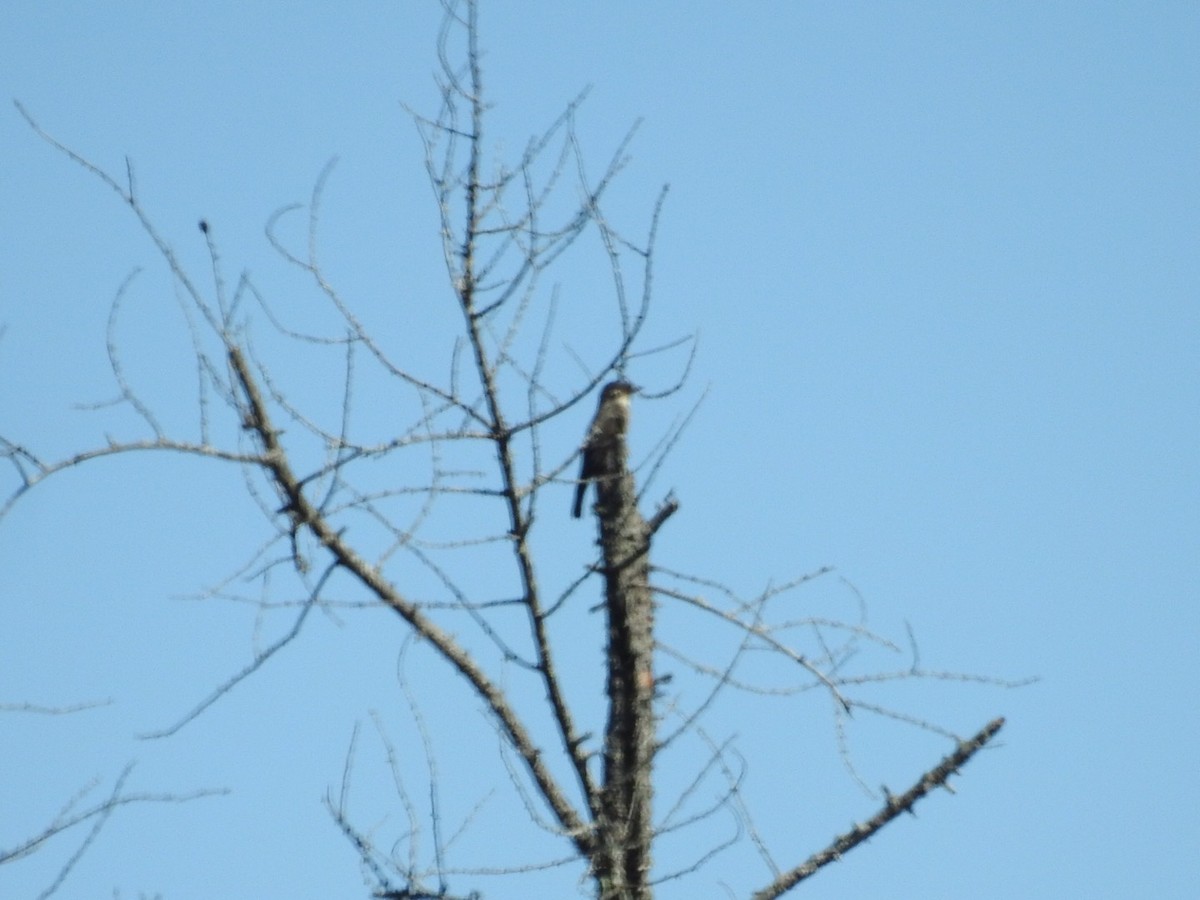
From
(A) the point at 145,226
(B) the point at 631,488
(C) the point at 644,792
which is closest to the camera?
(A) the point at 145,226

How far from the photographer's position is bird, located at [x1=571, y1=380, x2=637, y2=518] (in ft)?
18.0

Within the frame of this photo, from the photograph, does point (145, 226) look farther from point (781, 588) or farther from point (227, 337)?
point (781, 588)

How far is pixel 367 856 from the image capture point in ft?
13.5

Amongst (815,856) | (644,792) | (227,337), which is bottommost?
(815,856)

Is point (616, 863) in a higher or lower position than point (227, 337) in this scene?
lower

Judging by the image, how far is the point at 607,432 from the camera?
232 inches

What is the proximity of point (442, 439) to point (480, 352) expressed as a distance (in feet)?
0.70

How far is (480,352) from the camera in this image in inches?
151

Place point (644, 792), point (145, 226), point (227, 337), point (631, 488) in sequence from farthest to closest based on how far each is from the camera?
point (631, 488) → point (644, 792) → point (227, 337) → point (145, 226)

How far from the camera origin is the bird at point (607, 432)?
18.0 feet

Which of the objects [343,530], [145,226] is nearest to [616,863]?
[343,530]

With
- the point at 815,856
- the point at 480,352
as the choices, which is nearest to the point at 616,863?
the point at 815,856

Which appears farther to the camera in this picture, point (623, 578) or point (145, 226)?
point (623, 578)

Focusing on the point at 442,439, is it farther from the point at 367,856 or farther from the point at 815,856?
the point at 815,856
